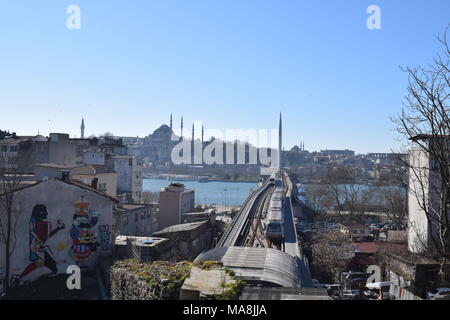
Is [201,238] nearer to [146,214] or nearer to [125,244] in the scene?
[146,214]

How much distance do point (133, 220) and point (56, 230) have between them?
3908 mm

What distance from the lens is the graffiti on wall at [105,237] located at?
7.68m

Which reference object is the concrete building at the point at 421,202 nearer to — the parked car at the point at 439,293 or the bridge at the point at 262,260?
the parked car at the point at 439,293

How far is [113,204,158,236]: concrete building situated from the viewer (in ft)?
34.0

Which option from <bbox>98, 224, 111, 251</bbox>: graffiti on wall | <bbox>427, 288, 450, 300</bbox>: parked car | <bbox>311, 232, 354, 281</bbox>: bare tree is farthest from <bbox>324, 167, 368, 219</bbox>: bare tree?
<bbox>98, 224, 111, 251</bbox>: graffiti on wall

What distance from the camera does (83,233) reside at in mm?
7504

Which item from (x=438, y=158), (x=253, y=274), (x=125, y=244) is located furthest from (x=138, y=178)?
(x=438, y=158)

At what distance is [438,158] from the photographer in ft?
9.38

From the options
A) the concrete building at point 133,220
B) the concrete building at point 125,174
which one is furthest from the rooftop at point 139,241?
the concrete building at point 125,174

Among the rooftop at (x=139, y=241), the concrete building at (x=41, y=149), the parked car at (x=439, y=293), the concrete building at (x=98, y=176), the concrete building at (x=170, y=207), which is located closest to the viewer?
the parked car at (x=439, y=293)

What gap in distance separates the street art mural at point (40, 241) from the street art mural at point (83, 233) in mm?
314

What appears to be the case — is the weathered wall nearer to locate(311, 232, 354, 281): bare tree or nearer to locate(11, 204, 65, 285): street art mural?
locate(11, 204, 65, 285): street art mural

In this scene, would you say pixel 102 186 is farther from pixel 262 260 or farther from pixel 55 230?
pixel 262 260
